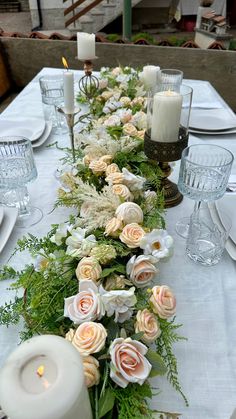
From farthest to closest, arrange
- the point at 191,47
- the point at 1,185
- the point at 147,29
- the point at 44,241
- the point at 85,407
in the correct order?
the point at 147,29, the point at 191,47, the point at 1,185, the point at 44,241, the point at 85,407

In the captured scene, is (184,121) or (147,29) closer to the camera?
(184,121)

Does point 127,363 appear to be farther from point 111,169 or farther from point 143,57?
point 143,57

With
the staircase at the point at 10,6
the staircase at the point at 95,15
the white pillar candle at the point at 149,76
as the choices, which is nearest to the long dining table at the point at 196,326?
the white pillar candle at the point at 149,76

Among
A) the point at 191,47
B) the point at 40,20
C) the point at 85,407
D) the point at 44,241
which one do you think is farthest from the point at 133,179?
the point at 40,20

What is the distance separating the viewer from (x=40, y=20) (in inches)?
219

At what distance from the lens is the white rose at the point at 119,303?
0.46 meters

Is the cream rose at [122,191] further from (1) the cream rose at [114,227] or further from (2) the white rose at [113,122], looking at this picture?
(2) the white rose at [113,122]

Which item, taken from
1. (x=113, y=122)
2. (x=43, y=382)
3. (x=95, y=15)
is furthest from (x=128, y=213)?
(x=95, y=15)

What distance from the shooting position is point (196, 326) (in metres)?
0.58

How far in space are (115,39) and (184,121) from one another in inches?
82.3

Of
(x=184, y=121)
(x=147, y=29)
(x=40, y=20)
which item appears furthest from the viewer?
(x=147, y=29)

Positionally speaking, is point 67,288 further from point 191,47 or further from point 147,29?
point 147,29

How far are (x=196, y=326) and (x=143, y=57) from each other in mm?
2408

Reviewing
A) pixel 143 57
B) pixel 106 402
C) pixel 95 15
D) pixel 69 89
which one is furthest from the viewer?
pixel 95 15
